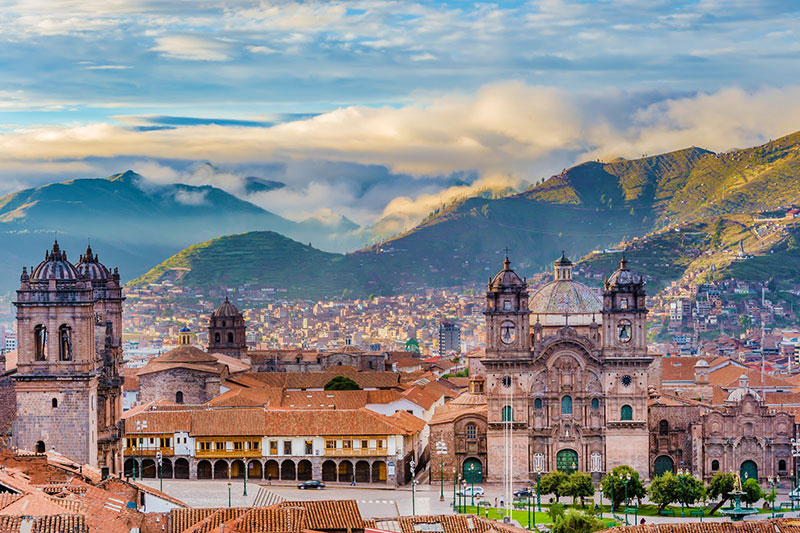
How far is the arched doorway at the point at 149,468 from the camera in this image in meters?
84.2

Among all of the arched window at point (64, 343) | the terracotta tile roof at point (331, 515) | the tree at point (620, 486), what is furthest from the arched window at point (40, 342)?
the tree at point (620, 486)

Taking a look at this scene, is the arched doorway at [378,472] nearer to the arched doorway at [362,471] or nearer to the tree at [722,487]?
the arched doorway at [362,471]

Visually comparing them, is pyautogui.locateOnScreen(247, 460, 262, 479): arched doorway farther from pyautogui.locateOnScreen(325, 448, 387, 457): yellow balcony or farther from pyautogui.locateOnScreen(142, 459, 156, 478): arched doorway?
pyautogui.locateOnScreen(142, 459, 156, 478): arched doorway

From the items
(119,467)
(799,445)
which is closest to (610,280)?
(799,445)

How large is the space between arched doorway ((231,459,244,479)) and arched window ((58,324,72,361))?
2298cm

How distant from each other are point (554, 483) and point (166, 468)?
21.2 m

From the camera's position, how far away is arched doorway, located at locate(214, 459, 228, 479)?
8519 cm

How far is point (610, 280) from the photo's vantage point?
85.8 metres

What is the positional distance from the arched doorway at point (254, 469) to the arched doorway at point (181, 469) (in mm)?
3254

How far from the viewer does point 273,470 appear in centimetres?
8538

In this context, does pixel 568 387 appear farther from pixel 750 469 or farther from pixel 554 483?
pixel 750 469

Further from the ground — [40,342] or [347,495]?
[40,342]

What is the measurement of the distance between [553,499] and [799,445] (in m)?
14.2

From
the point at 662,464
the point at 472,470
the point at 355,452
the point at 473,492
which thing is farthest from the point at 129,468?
the point at 662,464
